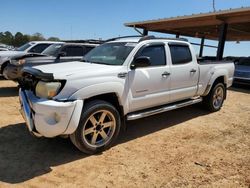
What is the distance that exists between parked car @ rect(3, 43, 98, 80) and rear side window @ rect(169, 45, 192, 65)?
14.2 ft

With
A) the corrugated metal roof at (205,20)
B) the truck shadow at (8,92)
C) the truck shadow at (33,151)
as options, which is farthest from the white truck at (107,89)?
the corrugated metal roof at (205,20)

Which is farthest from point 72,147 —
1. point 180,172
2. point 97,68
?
point 180,172

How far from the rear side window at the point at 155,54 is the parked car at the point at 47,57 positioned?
4.02 m

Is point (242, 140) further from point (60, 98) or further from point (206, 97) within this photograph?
point (60, 98)

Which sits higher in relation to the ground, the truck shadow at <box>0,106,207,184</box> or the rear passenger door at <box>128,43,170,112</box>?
the rear passenger door at <box>128,43,170,112</box>

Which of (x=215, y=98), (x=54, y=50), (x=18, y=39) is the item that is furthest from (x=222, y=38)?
(x=18, y=39)

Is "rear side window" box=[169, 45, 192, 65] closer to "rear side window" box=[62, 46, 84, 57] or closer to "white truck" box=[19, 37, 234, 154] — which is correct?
"white truck" box=[19, 37, 234, 154]

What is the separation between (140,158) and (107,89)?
1229 millimetres

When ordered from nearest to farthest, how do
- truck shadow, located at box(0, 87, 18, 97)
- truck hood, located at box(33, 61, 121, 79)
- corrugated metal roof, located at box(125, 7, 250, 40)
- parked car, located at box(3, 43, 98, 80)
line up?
1. truck hood, located at box(33, 61, 121, 79)
2. parked car, located at box(3, 43, 98, 80)
3. truck shadow, located at box(0, 87, 18, 97)
4. corrugated metal roof, located at box(125, 7, 250, 40)

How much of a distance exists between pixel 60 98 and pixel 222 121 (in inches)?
169

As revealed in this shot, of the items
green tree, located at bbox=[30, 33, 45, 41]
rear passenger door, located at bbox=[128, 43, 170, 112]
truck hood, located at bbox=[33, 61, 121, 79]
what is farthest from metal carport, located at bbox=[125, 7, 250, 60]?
green tree, located at bbox=[30, 33, 45, 41]

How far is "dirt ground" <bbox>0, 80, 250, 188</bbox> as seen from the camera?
3.48m

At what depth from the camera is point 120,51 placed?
5012mm

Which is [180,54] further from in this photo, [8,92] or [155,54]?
[8,92]
